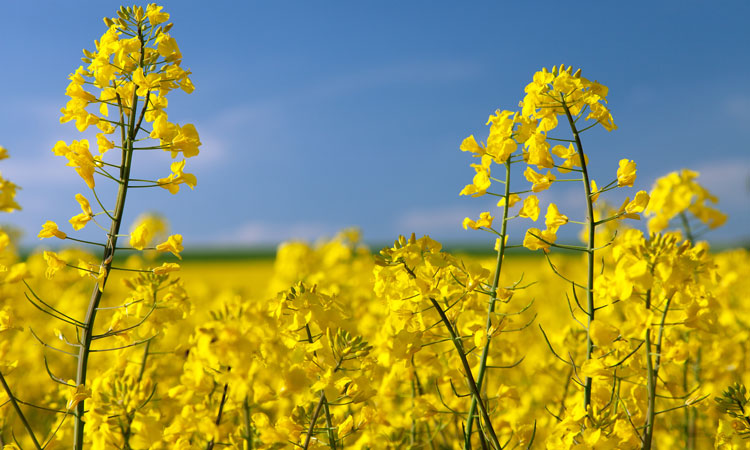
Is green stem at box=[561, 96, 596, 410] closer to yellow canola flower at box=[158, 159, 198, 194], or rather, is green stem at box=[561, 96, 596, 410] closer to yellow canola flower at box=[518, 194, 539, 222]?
yellow canola flower at box=[518, 194, 539, 222]

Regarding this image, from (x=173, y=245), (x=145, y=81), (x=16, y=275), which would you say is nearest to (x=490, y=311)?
(x=173, y=245)

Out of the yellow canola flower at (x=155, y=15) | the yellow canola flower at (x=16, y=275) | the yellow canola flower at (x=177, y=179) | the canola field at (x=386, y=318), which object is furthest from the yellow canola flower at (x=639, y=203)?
the yellow canola flower at (x=16, y=275)

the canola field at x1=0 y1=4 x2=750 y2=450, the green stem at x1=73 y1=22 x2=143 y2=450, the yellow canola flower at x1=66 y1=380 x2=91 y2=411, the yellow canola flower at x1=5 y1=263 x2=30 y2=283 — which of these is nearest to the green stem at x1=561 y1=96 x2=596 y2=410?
the canola field at x1=0 y1=4 x2=750 y2=450

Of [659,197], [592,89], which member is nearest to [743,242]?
[659,197]

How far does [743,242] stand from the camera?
14633mm

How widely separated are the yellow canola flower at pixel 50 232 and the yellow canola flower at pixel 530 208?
180 cm

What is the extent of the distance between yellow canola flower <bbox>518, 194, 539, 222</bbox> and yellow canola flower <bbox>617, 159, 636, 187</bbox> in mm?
310

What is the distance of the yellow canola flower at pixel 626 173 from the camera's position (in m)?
2.12

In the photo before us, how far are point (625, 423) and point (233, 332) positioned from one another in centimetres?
137


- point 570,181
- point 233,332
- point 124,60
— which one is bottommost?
point 233,332

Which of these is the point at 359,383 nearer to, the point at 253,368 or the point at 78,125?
the point at 253,368

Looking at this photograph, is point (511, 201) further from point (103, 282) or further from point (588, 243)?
point (103, 282)

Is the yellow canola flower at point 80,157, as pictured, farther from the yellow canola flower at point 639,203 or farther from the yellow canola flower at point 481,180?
the yellow canola flower at point 639,203

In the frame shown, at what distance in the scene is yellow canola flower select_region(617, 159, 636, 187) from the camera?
2117 mm
